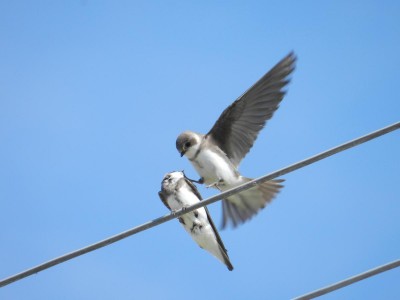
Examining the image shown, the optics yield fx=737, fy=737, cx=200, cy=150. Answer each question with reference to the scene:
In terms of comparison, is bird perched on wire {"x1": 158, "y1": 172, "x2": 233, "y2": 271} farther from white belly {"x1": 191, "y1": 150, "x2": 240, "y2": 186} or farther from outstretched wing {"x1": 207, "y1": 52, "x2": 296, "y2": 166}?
outstretched wing {"x1": 207, "y1": 52, "x2": 296, "y2": 166}

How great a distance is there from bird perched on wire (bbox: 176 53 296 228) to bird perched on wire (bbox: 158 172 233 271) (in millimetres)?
146

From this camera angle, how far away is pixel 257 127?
6.78 metres

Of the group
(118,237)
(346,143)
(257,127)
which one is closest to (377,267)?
(346,143)

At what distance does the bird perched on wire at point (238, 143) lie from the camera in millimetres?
6324

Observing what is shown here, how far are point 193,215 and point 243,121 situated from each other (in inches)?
39.1

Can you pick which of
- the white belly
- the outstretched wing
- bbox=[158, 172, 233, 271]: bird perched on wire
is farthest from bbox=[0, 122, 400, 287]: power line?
the outstretched wing

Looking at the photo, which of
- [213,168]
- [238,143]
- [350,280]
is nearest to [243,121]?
[238,143]

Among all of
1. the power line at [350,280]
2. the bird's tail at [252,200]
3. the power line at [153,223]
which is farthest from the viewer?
the bird's tail at [252,200]

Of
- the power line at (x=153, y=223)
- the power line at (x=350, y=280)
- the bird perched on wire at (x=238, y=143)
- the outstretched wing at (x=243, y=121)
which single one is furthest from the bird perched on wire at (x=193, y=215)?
the power line at (x=350, y=280)

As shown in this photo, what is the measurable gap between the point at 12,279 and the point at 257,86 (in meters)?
3.53

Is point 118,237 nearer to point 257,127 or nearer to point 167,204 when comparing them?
point 167,204

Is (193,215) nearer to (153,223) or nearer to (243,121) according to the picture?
(243,121)

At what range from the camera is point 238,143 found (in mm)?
6812

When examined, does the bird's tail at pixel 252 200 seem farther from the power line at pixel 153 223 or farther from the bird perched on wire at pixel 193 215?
the power line at pixel 153 223
